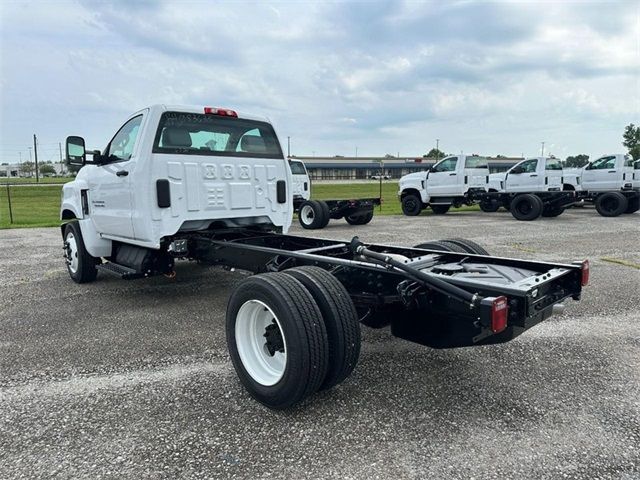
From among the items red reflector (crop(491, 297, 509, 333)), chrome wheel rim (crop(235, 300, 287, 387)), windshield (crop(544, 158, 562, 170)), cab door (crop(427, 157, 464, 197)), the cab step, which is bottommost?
chrome wheel rim (crop(235, 300, 287, 387))

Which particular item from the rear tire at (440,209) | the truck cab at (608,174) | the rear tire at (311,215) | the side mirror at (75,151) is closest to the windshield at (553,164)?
the truck cab at (608,174)

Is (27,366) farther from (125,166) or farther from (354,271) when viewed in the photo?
(354,271)

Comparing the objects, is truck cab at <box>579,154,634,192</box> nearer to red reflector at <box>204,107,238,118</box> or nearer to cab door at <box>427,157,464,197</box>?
cab door at <box>427,157,464,197</box>

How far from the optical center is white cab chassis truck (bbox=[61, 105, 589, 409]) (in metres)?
2.92

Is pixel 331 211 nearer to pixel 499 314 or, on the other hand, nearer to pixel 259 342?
pixel 259 342

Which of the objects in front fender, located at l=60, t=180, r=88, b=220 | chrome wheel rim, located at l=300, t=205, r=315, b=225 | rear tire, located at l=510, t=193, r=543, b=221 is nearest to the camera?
front fender, located at l=60, t=180, r=88, b=220

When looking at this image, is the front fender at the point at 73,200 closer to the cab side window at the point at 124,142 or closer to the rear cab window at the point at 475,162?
the cab side window at the point at 124,142

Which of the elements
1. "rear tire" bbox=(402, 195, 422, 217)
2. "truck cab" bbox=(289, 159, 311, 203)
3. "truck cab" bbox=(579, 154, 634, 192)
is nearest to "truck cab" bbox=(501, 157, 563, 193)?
"truck cab" bbox=(579, 154, 634, 192)

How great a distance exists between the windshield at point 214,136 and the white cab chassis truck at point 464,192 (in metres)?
13.0

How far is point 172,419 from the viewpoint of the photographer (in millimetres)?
2977

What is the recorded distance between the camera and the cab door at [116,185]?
5.17 metres

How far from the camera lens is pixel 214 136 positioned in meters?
5.43

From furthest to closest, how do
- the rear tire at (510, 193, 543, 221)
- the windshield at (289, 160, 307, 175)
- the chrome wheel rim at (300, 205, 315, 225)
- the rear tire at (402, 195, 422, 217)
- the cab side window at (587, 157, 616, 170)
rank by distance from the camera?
the rear tire at (402, 195, 422, 217) < the cab side window at (587, 157, 616, 170) < the windshield at (289, 160, 307, 175) < the rear tire at (510, 193, 543, 221) < the chrome wheel rim at (300, 205, 315, 225)

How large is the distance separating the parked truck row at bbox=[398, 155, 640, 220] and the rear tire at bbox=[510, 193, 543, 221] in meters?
0.03
